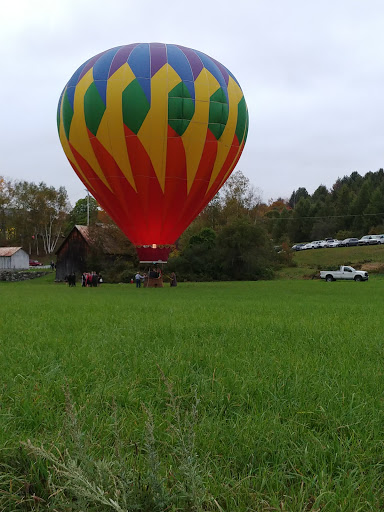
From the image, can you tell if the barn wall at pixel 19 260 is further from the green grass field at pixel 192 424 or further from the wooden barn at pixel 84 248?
the green grass field at pixel 192 424

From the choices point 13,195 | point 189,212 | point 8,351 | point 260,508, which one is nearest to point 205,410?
point 260,508

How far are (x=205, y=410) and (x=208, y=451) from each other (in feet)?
1.92

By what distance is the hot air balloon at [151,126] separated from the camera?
60.7ft

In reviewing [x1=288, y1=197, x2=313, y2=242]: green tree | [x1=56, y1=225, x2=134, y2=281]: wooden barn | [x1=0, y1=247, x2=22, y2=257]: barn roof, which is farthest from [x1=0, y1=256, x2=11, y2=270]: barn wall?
[x1=288, y1=197, x2=313, y2=242]: green tree

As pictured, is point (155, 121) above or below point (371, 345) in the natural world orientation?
above

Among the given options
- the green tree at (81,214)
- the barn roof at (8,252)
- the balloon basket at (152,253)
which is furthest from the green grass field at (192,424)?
the green tree at (81,214)

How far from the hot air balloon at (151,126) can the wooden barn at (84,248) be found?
84.6ft

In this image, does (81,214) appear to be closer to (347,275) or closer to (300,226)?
(300,226)

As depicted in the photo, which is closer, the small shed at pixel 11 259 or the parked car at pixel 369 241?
the small shed at pixel 11 259

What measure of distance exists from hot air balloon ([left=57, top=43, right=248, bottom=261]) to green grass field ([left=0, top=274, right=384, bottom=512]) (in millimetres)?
14245

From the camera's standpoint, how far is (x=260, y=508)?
71.6 inches

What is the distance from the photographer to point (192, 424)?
66.2 inches

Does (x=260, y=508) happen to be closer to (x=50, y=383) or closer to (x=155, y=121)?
(x=50, y=383)

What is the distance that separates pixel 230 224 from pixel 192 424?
136 ft
